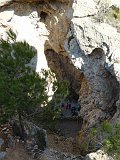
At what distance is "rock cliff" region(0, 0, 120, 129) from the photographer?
16.3 m

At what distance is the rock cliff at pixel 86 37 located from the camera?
641 inches

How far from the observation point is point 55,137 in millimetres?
19625

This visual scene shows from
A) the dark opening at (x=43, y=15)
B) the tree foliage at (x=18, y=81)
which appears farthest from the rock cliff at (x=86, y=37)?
the tree foliage at (x=18, y=81)

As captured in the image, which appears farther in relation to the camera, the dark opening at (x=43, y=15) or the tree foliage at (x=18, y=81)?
the dark opening at (x=43, y=15)

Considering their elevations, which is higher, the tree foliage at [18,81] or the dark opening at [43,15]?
the dark opening at [43,15]

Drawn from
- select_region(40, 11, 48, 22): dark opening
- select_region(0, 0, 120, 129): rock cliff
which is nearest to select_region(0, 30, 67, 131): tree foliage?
select_region(0, 0, 120, 129): rock cliff

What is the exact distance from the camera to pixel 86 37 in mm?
16516

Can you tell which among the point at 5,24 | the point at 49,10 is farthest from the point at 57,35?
the point at 5,24

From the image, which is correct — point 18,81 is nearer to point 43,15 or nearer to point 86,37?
point 86,37

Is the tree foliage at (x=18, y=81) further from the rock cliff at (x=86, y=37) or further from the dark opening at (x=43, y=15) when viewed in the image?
the dark opening at (x=43, y=15)

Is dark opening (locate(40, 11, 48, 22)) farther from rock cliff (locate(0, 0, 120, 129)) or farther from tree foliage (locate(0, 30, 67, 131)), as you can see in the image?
tree foliage (locate(0, 30, 67, 131))

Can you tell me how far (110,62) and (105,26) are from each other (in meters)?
1.91

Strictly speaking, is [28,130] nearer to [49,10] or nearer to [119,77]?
[119,77]

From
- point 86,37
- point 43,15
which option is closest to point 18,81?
point 86,37
